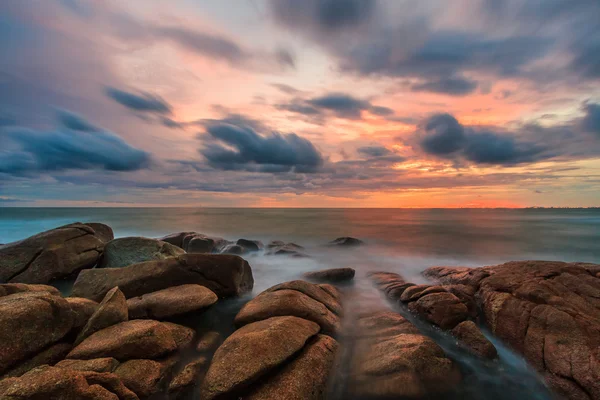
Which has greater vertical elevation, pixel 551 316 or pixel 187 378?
pixel 551 316

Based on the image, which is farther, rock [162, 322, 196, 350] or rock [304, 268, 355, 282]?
rock [304, 268, 355, 282]

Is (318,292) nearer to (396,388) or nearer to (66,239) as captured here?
(396,388)

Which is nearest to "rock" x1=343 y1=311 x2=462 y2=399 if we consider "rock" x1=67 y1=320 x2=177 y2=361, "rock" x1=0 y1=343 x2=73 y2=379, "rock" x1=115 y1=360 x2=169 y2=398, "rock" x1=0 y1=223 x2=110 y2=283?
"rock" x1=115 y1=360 x2=169 y2=398

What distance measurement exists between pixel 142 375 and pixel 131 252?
792 centimetres

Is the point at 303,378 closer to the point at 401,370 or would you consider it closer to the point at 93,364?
the point at 401,370

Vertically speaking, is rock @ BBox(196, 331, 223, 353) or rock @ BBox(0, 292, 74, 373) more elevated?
rock @ BBox(0, 292, 74, 373)

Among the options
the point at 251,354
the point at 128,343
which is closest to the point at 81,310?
the point at 128,343

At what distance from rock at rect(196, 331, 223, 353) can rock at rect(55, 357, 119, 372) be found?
1862 mm

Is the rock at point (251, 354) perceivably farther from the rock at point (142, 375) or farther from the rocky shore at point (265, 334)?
the rock at point (142, 375)

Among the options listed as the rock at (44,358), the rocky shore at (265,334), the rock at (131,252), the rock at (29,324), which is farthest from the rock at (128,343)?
the rock at (131,252)

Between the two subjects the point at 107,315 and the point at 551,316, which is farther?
the point at 551,316

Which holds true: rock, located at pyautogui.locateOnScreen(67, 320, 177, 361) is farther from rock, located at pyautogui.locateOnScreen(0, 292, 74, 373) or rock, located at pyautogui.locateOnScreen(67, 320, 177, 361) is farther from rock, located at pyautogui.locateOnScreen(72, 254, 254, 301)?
rock, located at pyautogui.locateOnScreen(72, 254, 254, 301)

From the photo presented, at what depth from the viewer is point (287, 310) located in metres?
7.30

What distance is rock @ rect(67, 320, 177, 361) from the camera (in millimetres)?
5375
